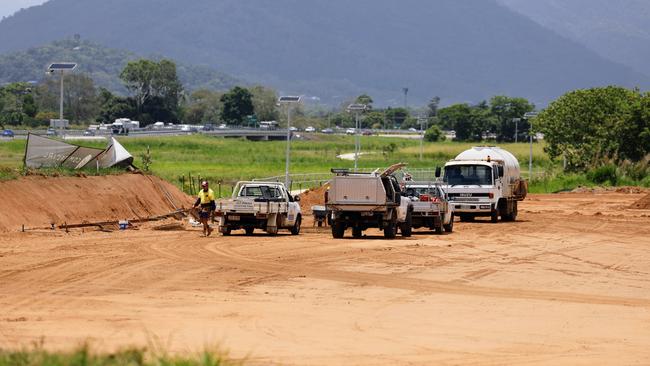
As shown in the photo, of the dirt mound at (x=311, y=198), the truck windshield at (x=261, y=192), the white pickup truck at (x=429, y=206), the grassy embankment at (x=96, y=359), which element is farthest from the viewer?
the dirt mound at (x=311, y=198)

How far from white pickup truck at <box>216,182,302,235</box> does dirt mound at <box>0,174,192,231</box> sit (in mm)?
→ 5915

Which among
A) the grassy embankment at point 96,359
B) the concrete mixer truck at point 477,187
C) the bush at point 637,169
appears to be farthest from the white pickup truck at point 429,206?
the bush at point 637,169

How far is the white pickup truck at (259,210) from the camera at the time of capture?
37062 millimetres

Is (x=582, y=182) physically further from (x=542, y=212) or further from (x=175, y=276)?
(x=175, y=276)

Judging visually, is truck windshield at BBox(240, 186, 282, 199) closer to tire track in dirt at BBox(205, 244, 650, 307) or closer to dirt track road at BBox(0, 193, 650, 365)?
dirt track road at BBox(0, 193, 650, 365)

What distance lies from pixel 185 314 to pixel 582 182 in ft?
220

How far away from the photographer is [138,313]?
19328 mm

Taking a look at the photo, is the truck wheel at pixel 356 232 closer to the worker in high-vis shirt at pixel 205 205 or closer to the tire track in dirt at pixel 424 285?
the worker in high-vis shirt at pixel 205 205

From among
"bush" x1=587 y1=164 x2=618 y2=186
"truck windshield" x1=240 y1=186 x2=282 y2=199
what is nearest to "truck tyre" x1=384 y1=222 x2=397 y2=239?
"truck windshield" x1=240 y1=186 x2=282 y2=199

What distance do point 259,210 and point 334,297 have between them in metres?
14.8

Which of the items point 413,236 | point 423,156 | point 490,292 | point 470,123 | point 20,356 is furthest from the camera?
point 470,123

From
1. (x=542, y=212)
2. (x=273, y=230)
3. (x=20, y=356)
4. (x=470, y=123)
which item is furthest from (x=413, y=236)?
(x=470, y=123)

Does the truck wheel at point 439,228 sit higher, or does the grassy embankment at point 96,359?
the grassy embankment at point 96,359

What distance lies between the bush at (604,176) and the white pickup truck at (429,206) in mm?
43712
